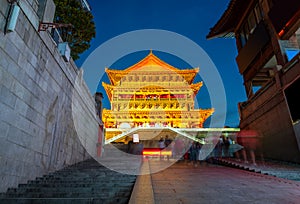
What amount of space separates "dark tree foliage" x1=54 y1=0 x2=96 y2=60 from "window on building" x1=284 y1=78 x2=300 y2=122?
10.3 metres

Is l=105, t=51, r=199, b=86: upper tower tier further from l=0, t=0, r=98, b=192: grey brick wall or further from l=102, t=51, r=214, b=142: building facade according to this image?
l=0, t=0, r=98, b=192: grey brick wall

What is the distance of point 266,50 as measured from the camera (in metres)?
13.8

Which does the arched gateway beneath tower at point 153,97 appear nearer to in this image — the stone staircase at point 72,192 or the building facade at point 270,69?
the building facade at point 270,69

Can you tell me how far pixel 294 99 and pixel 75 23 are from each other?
36.5 ft

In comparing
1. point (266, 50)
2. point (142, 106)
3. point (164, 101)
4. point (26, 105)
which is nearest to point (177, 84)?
point (164, 101)

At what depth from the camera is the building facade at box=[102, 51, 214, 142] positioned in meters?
30.9

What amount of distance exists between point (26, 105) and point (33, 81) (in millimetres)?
746

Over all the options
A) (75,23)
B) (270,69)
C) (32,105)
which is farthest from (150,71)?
(32,105)

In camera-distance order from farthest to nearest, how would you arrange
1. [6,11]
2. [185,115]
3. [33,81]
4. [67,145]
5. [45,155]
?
[185,115]
[67,145]
[45,155]
[33,81]
[6,11]

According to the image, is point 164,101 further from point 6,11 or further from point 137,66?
point 6,11

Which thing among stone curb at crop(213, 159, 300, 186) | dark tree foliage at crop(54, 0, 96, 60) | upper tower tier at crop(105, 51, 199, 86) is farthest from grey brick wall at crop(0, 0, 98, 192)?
upper tower tier at crop(105, 51, 199, 86)

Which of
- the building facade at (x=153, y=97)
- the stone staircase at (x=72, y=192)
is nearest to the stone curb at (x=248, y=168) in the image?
the stone staircase at (x=72, y=192)

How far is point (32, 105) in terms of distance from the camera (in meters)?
5.52

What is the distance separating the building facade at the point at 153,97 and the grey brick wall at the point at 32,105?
2166 cm
